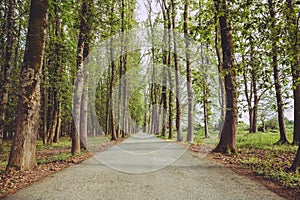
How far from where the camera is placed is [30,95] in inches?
306

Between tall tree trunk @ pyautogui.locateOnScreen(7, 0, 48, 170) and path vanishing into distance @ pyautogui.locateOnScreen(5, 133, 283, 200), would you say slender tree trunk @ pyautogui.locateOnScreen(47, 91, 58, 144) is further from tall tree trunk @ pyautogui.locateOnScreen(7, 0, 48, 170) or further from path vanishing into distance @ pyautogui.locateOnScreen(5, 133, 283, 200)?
path vanishing into distance @ pyautogui.locateOnScreen(5, 133, 283, 200)

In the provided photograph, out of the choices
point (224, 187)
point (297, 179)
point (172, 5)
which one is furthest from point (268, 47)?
point (172, 5)

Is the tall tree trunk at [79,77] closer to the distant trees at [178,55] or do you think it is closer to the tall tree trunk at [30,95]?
the distant trees at [178,55]

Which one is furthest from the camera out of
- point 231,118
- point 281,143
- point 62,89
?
point 62,89

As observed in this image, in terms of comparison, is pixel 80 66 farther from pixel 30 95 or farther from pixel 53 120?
pixel 53 120

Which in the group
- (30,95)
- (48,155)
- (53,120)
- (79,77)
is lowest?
(48,155)

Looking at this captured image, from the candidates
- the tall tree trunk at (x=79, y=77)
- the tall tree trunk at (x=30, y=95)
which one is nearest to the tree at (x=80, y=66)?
the tall tree trunk at (x=79, y=77)

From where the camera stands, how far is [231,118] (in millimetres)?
11266

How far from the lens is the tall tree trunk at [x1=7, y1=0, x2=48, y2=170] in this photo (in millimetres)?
7393

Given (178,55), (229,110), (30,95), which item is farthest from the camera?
(178,55)

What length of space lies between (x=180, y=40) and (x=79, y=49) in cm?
1225

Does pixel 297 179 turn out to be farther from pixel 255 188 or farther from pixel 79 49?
pixel 79 49

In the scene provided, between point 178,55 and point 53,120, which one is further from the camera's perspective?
point 178,55

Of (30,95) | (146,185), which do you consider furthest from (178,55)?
(146,185)
